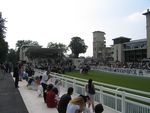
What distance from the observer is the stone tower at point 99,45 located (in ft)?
443

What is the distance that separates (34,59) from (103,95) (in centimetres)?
3417

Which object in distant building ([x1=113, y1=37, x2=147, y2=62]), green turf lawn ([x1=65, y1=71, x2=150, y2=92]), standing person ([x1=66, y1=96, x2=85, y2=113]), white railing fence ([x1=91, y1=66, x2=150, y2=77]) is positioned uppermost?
distant building ([x1=113, y1=37, x2=147, y2=62])

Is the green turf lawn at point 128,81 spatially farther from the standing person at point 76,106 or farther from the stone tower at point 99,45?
the stone tower at point 99,45

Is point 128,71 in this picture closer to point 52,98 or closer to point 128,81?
point 128,81

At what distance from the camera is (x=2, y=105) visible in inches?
583

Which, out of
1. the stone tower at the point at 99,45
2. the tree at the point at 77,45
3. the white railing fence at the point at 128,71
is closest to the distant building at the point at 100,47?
the stone tower at the point at 99,45

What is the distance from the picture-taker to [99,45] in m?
134

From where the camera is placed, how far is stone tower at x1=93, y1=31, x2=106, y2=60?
135m

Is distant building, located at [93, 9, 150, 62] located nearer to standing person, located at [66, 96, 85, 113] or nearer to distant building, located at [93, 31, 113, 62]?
distant building, located at [93, 31, 113, 62]

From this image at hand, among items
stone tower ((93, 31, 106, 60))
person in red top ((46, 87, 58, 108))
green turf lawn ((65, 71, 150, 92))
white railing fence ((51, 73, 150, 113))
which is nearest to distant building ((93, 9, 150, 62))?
stone tower ((93, 31, 106, 60))

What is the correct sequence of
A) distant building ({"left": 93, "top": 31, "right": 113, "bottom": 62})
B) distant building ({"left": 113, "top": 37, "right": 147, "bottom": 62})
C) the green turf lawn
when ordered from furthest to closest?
distant building ({"left": 93, "top": 31, "right": 113, "bottom": 62})
distant building ({"left": 113, "top": 37, "right": 147, "bottom": 62})
the green turf lawn

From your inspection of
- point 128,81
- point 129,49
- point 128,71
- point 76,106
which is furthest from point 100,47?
point 76,106

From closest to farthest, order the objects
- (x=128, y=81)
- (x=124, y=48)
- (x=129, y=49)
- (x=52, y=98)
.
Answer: (x=52, y=98) → (x=128, y=81) → (x=129, y=49) → (x=124, y=48)

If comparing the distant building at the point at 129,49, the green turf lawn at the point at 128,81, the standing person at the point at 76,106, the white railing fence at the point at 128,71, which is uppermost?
the distant building at the point at 129,49
